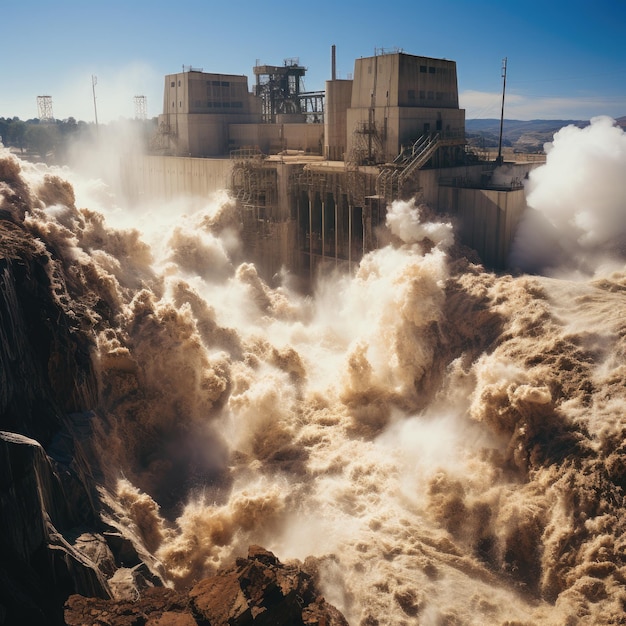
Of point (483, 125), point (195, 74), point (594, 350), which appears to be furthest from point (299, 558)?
point (483, 125)

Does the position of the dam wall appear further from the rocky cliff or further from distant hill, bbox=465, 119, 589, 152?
distant hill, bbox=465, 119, 589, 152

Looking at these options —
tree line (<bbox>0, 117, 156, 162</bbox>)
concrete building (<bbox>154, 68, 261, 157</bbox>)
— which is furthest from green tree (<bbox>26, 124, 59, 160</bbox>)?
concrete building (<bbox>154, 68, 261, 157</bbox>)

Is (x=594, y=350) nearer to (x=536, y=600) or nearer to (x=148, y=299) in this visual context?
(x=536, y=600)

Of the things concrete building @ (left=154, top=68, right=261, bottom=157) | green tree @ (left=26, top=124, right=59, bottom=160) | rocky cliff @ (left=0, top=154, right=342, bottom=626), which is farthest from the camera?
green tree @ (left=26, top=124, right=59, bottom=160)

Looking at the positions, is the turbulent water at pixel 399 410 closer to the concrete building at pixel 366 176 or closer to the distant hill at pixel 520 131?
the concrete building at pixel 366 176

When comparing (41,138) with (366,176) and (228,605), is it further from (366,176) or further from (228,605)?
(228,605)
